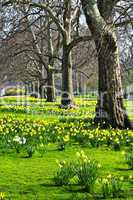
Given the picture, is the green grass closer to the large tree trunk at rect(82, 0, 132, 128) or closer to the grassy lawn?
the grassy lawn

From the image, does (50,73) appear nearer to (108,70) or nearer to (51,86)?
(51,86)

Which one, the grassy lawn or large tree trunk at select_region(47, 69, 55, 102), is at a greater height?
large tree trunk at select_region(47, 69, 55, 102)

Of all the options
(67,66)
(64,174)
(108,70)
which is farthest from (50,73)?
(64,174)

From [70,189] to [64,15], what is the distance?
2288cm

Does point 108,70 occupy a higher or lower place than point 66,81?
lower

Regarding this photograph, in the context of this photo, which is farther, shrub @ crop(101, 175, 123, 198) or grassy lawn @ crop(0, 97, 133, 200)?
grassy lawn @ crop(0, 97, 133, 200)

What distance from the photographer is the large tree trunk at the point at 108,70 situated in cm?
1512

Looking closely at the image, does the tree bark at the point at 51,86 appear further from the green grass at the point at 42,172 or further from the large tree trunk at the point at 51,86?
the green grass at the point at 42,172

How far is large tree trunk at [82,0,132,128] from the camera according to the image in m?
15.1

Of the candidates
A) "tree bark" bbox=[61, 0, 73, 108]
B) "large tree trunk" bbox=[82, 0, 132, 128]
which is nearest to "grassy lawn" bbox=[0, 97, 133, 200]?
"large tree trunk" bbox=[82, 0, 132, 128]

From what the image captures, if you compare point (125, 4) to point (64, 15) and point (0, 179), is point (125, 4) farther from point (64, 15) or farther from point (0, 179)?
point (0, 179)

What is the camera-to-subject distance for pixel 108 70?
15.8m

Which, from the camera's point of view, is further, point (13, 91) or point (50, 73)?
point (13, 91)

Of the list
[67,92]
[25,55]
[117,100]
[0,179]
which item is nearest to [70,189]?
[0,179]
